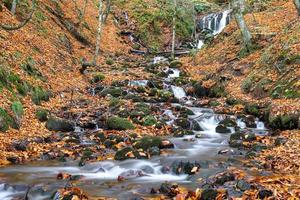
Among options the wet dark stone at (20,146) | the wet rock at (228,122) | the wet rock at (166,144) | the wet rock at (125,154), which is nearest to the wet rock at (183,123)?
the wet rock at (228,122)

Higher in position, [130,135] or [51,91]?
[51,91]

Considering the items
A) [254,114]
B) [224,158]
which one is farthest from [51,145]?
[254,114]

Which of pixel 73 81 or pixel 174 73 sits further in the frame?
pixel 174 73

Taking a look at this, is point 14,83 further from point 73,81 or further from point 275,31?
point 275,31

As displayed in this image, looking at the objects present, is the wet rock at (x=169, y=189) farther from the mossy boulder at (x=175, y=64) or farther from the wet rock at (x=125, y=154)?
the mossy boulder at (x=175, y=64)

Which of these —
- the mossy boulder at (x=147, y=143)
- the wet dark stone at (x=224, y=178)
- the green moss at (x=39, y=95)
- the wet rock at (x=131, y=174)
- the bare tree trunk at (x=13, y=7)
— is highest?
the bare tree trunk at (x=13, y=7)

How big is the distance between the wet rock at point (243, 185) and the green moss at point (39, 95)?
30.3 feet

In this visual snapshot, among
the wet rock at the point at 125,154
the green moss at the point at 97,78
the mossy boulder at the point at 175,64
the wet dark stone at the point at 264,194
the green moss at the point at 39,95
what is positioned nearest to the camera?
the wet dark stone at the point at 264,194

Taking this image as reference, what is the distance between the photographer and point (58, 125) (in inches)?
509

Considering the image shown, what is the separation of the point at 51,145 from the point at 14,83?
368 cm

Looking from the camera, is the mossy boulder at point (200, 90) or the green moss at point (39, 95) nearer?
the green moss at point (39, 95)

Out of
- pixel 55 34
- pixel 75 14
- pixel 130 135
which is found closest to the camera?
pixel 130 135

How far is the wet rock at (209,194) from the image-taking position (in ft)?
22.6

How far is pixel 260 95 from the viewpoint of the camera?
16.0 meters
